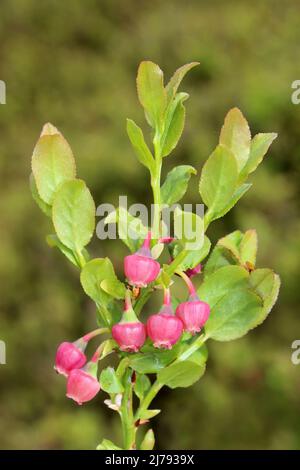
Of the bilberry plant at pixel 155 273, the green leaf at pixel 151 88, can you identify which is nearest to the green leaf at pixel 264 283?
the bilberry plant at pixel 155 273

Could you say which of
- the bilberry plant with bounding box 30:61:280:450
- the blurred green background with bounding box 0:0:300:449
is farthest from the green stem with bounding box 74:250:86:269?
the blurred green background with bounding box 0:0:300:449

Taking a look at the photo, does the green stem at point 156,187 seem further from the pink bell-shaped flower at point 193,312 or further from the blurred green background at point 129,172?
the blurred green background at point 129,172

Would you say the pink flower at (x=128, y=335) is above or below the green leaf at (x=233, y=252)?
below

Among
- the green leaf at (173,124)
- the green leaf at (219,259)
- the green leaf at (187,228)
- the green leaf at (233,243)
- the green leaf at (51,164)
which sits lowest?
the green leaf at (219,259)

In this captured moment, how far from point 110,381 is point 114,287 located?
0.16 feet

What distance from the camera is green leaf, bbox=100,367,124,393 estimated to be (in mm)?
386

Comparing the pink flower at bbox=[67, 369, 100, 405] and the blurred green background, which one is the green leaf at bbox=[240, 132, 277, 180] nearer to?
the pink flower at bbox=[67, 369, 100, 405]

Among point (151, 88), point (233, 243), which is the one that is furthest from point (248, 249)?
point (151, 88)

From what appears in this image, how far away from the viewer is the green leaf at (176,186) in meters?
0.42

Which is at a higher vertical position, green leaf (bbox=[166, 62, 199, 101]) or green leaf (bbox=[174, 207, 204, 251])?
green leaf (bbox=[166, 62, 199, 101])

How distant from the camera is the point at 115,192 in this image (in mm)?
2369

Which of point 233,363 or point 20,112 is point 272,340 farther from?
point 20,112

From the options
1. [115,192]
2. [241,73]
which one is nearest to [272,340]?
[115,192]

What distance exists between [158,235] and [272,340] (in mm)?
1821
